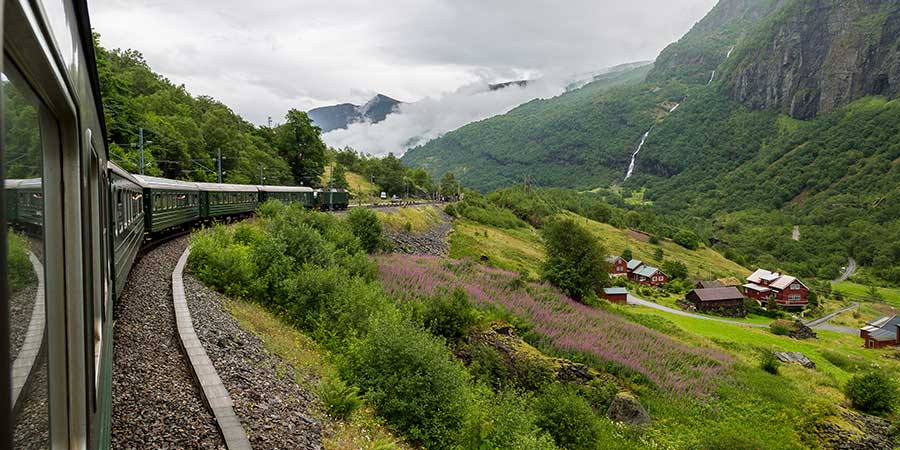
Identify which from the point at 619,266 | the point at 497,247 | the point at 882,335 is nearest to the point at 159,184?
the point at 497,247

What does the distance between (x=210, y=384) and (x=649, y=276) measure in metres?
64.8

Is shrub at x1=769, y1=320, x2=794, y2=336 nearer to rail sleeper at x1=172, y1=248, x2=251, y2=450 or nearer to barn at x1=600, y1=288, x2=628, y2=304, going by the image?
barn at x1=600, y1=288, x2=628, y2=304

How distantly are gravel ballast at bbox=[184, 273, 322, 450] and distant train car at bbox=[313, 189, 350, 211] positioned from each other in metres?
31.3

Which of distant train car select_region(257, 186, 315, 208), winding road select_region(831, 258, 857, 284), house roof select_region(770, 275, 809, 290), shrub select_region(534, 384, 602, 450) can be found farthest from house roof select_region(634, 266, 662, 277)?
winding road select_region(831, 258, 857, 284)

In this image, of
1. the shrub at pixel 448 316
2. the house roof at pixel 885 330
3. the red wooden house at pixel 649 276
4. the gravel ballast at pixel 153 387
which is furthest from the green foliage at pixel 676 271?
the gravel ballast at pixel 153 387

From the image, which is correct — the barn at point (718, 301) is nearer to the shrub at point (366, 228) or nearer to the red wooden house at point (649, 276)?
the red wooden house at point (649, 276)

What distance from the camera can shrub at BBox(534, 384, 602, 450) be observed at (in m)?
13.6

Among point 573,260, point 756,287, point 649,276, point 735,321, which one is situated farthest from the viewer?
point 756,287

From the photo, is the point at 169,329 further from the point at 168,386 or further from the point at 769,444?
the point at 769,444

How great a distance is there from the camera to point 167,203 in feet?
56.3

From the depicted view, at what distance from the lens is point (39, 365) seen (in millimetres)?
1580

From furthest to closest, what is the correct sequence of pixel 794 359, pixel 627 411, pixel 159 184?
pixel 794 359
pixel 627 411
pixel 159 184

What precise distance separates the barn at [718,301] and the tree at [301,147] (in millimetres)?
51508

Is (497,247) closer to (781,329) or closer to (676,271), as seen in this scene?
(781,329)
